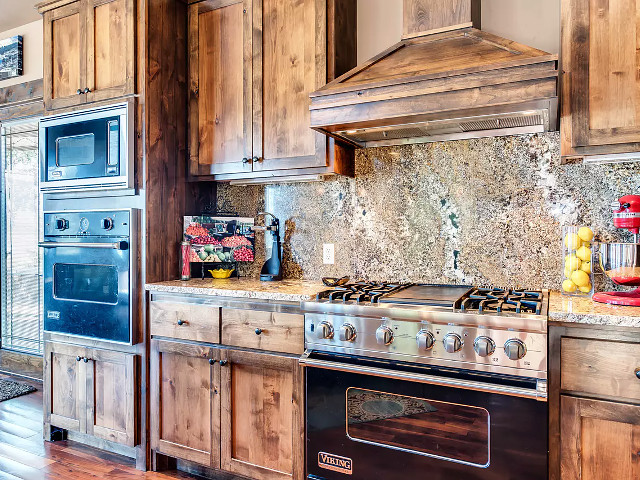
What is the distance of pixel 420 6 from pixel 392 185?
2.88 feet

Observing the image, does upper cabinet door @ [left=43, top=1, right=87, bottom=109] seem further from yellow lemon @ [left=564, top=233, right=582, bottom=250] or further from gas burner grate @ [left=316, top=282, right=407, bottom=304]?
yellow lemon @ [left=564, top=233, right=582, bottom=250]

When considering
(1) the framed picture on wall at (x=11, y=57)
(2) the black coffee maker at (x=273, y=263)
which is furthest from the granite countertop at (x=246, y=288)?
(1) the framed picture on wall at (x=11, y=57)

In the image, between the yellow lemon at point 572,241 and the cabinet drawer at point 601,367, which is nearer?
the cabinet drawer at point 601,367

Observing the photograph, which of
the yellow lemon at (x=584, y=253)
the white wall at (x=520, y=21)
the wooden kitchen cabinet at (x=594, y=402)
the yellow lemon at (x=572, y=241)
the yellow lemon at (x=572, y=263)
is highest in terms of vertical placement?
the white wall at (x=520, y=21)

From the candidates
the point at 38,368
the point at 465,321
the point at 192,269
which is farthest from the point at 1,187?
the point at 465,321

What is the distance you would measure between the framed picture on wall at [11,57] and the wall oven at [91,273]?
73.6 inches

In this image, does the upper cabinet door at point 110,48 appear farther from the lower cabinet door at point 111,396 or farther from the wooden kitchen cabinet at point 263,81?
the lower cabinet door at point 111,396

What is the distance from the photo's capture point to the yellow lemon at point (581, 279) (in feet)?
6.45

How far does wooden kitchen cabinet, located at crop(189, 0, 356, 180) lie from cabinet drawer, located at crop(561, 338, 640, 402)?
136 cm

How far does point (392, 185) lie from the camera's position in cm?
253

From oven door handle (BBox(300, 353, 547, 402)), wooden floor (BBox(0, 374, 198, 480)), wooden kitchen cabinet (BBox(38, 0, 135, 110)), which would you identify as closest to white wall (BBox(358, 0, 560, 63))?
wooden kitchen cabinet (BBox(38, 0, 135, 110))

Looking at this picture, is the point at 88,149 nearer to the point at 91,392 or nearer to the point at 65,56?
the point at 65,56

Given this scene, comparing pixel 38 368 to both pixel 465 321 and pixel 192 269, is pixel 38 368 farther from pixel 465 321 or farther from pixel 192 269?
pixel 465 321

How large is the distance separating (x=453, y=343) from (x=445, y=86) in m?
1.00
